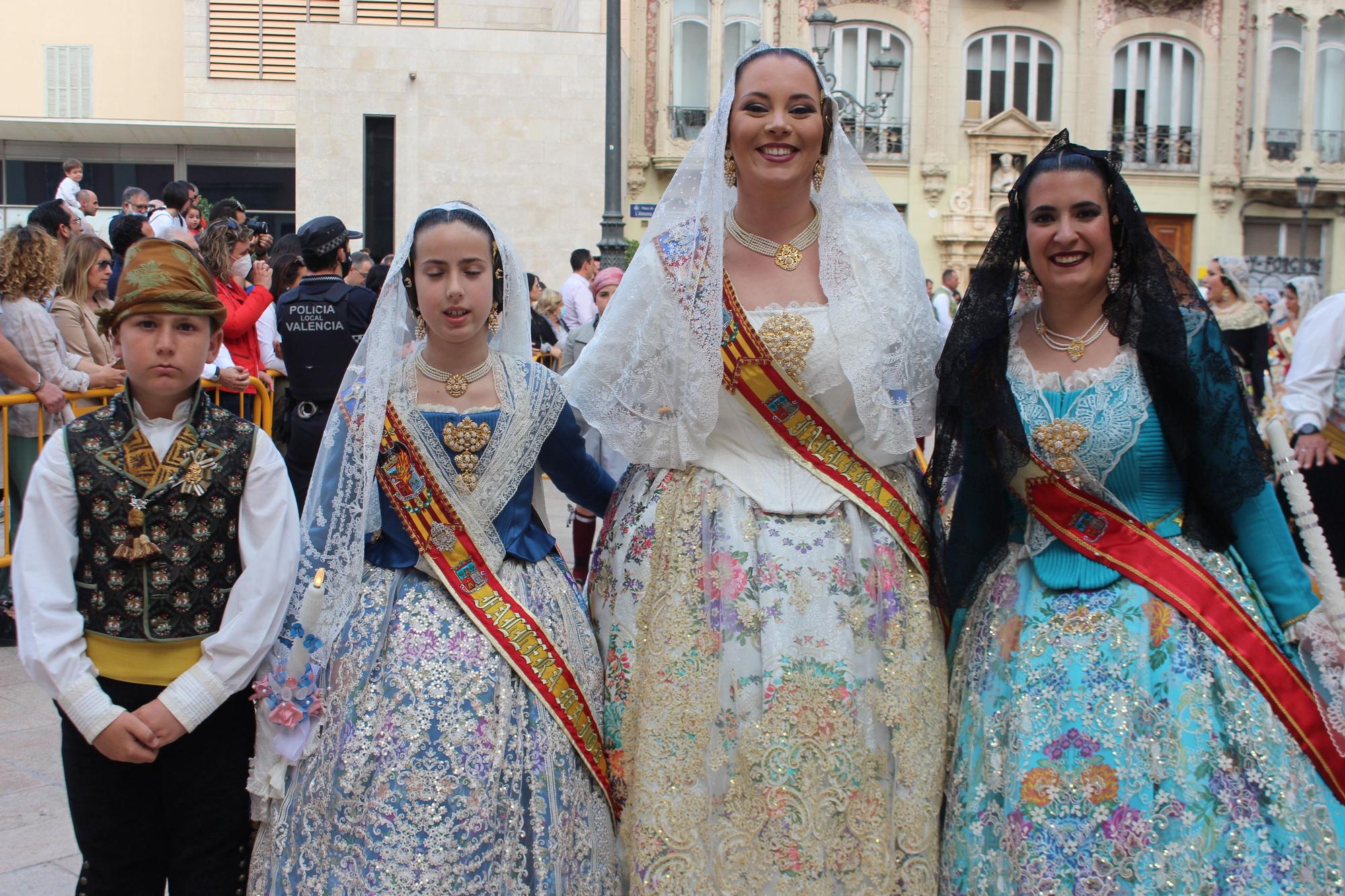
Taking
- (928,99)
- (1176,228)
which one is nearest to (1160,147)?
(1176,228)

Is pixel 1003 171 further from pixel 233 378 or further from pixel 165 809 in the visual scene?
pixel 165 809

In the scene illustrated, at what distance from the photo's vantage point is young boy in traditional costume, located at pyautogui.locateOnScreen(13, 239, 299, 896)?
2.29m

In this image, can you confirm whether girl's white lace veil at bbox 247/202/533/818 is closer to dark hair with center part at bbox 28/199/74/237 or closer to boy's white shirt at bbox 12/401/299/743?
boy's white shirt at bbox 12/401/299/743

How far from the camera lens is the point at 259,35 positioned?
68.1 ft

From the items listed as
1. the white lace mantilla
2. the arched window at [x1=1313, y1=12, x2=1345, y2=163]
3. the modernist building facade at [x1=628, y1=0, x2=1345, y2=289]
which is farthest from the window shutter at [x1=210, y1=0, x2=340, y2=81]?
the white lace mantilla

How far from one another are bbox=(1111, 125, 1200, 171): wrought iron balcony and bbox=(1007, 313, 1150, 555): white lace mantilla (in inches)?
845

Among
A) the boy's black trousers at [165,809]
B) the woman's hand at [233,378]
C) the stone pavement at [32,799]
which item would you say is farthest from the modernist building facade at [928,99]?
the boy's black trousers at [165,809]

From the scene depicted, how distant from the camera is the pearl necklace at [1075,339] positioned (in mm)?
2535

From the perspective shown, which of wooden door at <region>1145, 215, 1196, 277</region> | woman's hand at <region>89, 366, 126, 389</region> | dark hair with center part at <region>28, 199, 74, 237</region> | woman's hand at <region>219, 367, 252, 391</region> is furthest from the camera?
wooden door at <region>1145, 215, 1196, 277</region>

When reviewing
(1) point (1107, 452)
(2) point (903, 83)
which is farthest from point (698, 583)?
(2) point (903, 83)

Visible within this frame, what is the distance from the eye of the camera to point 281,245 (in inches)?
276

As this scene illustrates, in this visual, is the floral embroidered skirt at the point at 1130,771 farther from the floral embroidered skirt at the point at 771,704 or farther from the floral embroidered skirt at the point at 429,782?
the floral embroidered skirt at the point at 429,782

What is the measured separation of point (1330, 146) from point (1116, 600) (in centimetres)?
2407

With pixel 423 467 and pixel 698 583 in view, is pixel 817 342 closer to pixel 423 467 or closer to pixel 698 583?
pixel 698 583
